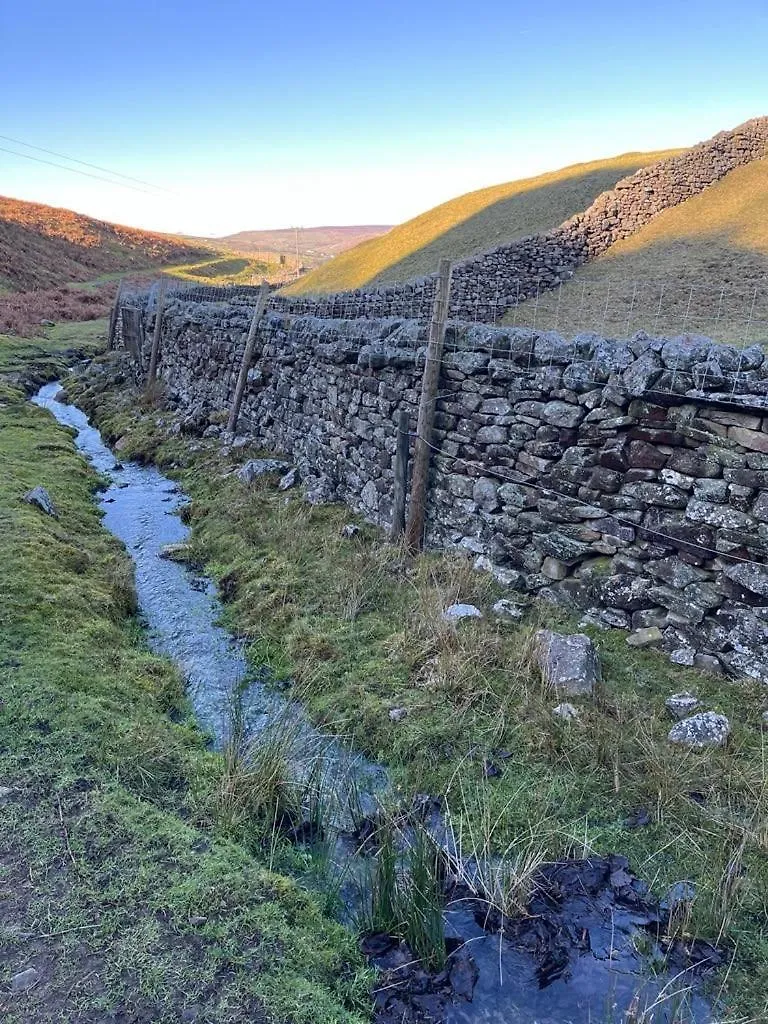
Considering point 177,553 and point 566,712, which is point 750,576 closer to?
point 566,712

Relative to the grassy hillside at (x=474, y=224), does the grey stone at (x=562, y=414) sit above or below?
below

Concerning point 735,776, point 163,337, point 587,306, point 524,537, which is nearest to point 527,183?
point 587,306

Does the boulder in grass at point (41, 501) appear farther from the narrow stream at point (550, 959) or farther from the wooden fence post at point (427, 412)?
the narrow stream at point (550, 959)

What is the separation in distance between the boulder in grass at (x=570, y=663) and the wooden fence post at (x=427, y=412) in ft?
9.85

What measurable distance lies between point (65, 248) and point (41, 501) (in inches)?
2213

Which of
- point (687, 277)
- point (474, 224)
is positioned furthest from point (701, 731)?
point (474, 224)

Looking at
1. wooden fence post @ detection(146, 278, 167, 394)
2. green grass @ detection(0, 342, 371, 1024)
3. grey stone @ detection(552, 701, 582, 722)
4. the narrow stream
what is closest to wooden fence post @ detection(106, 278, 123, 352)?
wooden fence post @ detection(146, 278, 167, 394)

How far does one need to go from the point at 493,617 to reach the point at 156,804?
148 inches

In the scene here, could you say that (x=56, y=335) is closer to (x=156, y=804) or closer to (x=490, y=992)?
(x=156, y=804)

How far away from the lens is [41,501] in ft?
33.5

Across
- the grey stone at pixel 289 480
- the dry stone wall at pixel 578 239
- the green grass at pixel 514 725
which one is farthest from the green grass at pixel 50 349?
the green grass at pixel 514 725

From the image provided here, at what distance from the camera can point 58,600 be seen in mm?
7176

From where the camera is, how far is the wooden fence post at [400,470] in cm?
880

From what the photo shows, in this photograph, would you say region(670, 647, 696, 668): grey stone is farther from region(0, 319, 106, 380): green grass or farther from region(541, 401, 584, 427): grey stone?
region(0, 319, 106, 380): green grass
